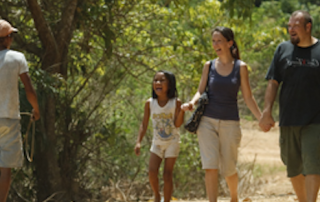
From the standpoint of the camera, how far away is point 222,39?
5078 millimetres

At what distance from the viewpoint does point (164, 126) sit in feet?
18.8

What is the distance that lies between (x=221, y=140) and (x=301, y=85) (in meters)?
1.01

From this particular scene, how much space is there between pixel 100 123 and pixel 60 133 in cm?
72

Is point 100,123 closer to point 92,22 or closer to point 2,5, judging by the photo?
point 92,22

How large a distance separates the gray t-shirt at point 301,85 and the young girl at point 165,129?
140 cm

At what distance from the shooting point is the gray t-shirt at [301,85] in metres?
4.43

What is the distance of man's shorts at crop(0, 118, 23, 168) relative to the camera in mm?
4707

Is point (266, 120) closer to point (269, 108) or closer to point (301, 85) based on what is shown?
point (269, 108)

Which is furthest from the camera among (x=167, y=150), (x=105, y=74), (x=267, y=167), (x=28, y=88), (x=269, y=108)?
(x=267, y=167)

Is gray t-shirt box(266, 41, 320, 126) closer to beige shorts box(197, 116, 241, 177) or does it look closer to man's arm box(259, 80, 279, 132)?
man's arm box(259, 80, 279, 132)

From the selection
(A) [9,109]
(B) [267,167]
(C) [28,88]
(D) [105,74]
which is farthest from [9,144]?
(B) [267,167]

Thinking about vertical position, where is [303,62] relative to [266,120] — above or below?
above

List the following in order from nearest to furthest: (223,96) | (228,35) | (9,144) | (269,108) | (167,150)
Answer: (269,108)
(9,144)
(223,96)
(228,35)
(167,150)

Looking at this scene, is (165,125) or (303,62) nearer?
(303,62)
